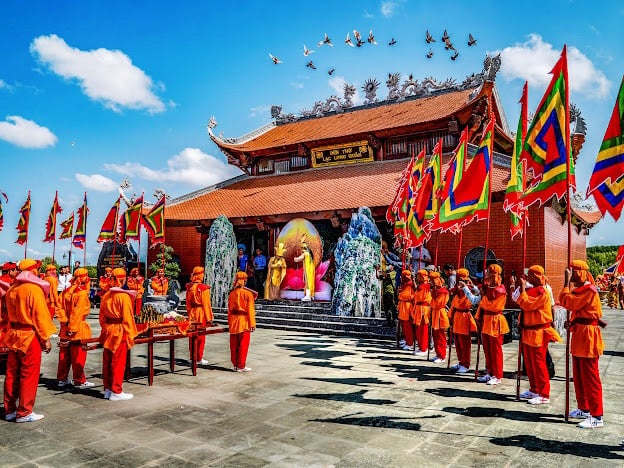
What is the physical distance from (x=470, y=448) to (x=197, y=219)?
14535 mm

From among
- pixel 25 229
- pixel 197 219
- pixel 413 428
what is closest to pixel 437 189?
pixel 413 428

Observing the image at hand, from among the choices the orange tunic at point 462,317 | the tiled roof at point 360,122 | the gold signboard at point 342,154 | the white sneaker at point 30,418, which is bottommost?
the white sneaker at point 30,418

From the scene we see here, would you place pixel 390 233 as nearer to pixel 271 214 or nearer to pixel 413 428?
pixel 271 214

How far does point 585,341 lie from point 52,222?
18.3 metres

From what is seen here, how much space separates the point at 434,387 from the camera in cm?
619

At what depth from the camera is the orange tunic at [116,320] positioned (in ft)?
18.2

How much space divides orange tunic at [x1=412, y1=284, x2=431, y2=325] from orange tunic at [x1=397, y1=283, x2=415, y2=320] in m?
0.32

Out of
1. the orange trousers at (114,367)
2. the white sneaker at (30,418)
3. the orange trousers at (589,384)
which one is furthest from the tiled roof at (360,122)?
the white sneaker at (30,418)

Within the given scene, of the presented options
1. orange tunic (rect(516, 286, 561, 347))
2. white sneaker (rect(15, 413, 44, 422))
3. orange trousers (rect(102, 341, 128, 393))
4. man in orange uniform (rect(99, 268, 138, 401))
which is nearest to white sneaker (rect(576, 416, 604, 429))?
orange tunic (rect(516, 286, 561, 347))

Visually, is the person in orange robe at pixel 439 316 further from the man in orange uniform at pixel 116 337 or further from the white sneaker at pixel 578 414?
the man in orange uniform at pixel 116 337

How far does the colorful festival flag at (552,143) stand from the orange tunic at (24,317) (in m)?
5.83

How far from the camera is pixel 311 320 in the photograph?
12.8 meters

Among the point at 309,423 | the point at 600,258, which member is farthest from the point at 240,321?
the point at 600,258

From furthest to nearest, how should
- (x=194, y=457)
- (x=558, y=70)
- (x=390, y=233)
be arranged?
1. (x=390, y=233)
2. (x=558, y=70)
3. (x=194, y=457)
